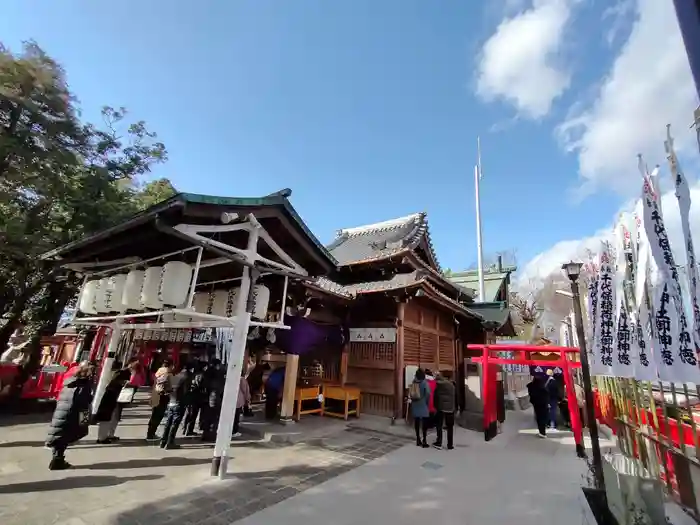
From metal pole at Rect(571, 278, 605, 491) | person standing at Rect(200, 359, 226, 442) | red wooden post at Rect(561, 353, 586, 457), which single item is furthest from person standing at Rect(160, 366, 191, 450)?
red wooden post at Rect(561, 353, 586, 457)

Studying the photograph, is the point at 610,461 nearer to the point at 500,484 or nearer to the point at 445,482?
the point at 500,484

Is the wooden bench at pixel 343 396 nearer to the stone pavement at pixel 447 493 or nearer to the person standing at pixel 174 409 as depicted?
the stone pavement at pixel 447 493

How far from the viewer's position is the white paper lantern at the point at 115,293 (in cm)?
739

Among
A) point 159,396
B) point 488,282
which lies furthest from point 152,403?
point 488,282

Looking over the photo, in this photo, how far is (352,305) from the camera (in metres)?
12.4

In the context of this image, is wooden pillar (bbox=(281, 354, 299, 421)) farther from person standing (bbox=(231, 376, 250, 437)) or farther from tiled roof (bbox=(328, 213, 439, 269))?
tiled roof (bbox=(328, 213, 439, 269))

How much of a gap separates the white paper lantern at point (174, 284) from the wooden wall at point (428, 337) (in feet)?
25.3

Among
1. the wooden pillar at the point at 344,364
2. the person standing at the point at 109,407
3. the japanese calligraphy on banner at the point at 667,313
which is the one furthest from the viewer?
the wooden pillar at the point at 344,364

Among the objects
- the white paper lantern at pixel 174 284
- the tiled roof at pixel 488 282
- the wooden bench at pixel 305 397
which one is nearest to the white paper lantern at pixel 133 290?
the white paper lantern at pixel 174 284

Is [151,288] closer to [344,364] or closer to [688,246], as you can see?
[344,364]

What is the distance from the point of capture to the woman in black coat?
5902 millimetres

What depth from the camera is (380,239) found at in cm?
1784

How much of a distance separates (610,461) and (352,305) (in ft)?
27.0

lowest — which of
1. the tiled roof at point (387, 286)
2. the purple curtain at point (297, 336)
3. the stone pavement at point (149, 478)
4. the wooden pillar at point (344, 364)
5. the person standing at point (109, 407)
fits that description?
the stone pavement at point (149, 478)
